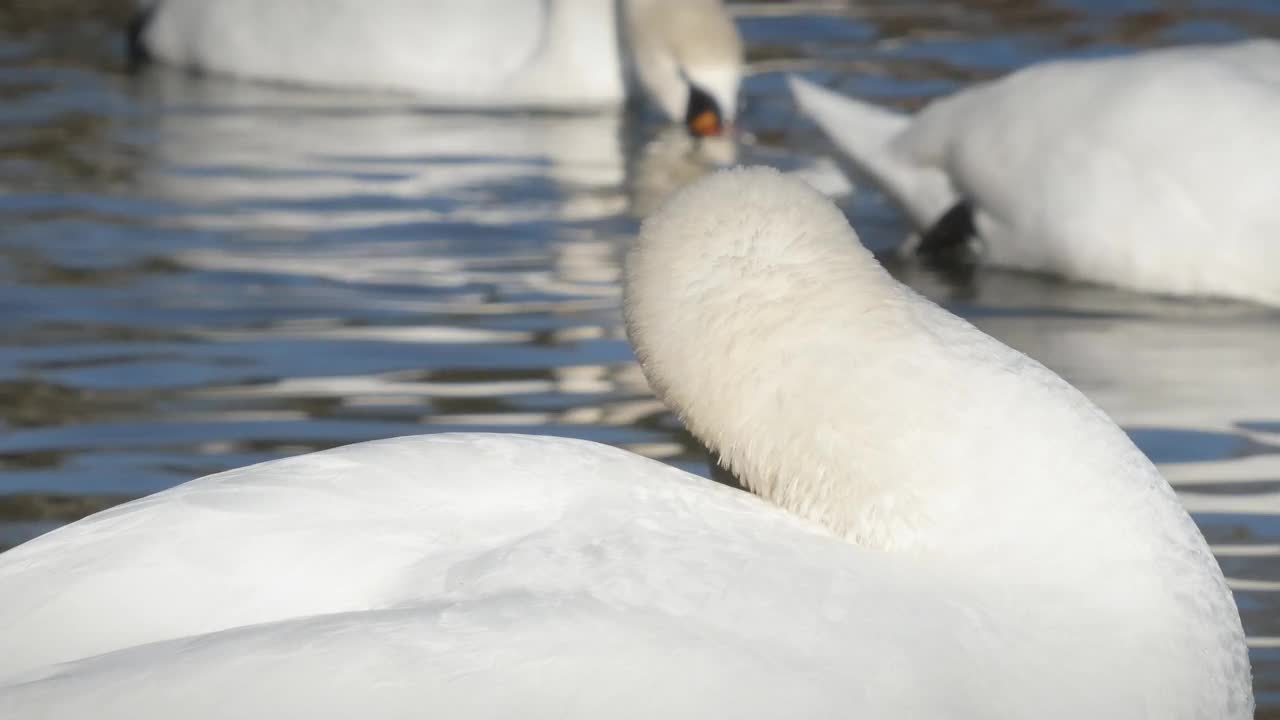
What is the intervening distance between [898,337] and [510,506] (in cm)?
42

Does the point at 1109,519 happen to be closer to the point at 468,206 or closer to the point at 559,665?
the point at 559,665

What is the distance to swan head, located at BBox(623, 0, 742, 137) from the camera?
8523 mm

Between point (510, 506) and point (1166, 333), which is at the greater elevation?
point (510, 506)

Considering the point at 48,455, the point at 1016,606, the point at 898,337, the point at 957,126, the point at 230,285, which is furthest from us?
the point at 957,126

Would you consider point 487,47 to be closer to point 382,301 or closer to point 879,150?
point 879,150

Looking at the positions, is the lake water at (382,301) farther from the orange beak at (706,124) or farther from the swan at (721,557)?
the swan at (721,557)

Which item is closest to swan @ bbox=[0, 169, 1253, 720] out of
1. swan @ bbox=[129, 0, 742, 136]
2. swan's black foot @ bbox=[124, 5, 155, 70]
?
swan @ bbox=[129, 0, 742, 136]

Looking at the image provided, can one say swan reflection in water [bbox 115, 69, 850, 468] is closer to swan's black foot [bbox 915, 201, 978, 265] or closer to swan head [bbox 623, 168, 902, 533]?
swan's black foot [bbox 915, 201, 978, 265]

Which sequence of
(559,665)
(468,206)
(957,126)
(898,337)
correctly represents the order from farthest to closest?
(468,206) < (957,126) < (898,337) < (559,665)

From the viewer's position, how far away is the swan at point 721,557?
1.83 metres

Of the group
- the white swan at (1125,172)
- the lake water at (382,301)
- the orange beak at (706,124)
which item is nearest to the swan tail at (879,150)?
the white swan at (1125,172)

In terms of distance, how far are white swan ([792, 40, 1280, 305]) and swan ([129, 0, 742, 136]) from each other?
2.75 m

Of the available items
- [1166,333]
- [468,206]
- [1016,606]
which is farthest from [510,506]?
[468,206]

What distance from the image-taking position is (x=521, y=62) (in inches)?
365
